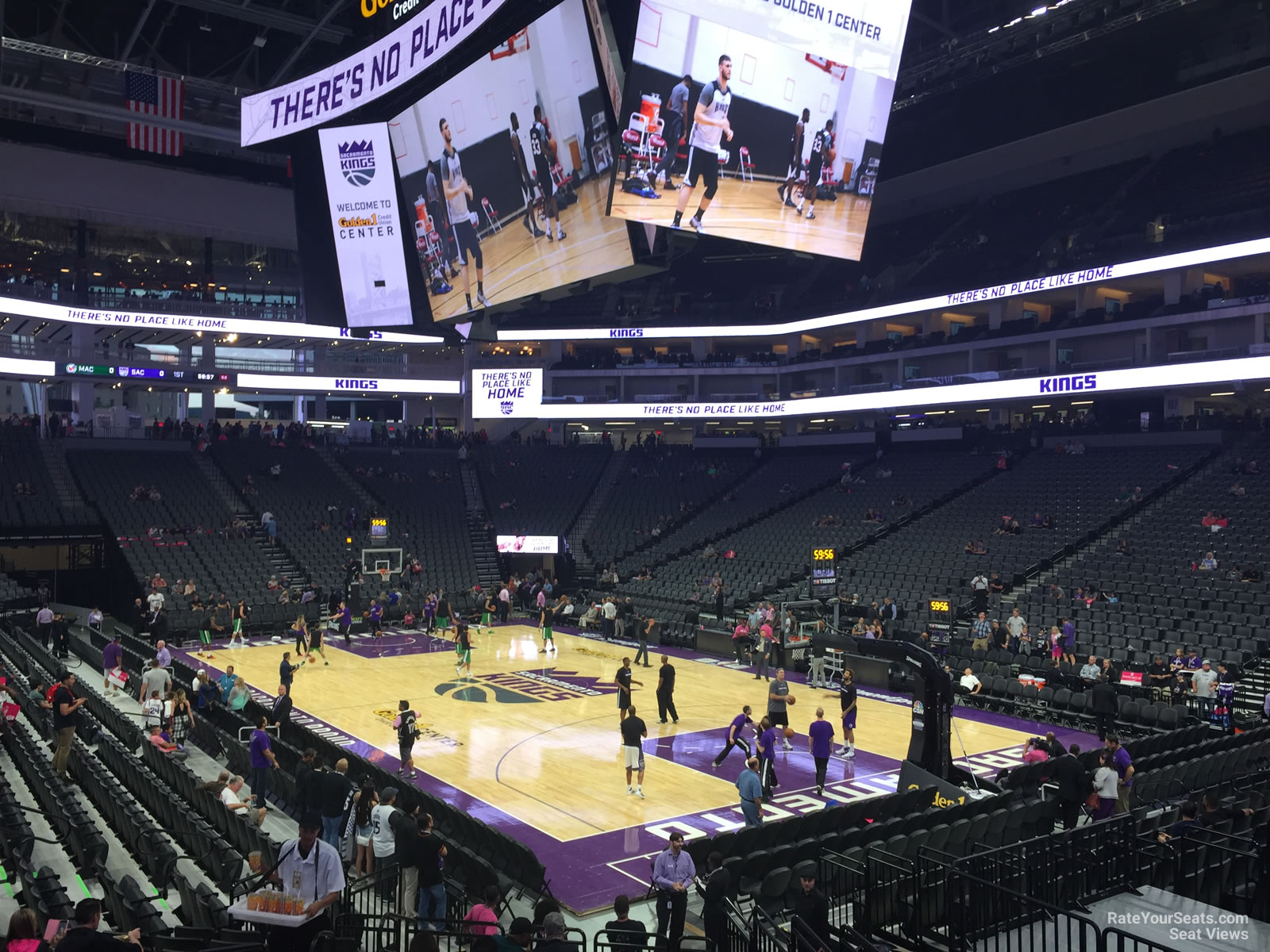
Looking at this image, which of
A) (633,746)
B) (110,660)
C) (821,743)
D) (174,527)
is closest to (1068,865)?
(821,743)

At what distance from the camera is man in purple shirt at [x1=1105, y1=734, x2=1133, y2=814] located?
1304cm

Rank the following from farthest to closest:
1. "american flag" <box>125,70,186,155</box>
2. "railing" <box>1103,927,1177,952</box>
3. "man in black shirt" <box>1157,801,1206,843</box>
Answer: "american flag" <box>125,70,186,155</box>, "man in black shirt" <box>1157,801,1206,843</box>, "railing" <box>1103,927,1177,952</box>

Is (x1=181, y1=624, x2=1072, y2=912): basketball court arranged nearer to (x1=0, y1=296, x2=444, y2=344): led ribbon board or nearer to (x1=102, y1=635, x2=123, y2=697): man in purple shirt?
(x1=102, y1=635, x2=123, y2=697): man in purple shirt

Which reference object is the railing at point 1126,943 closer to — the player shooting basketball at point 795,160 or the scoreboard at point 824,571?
the player shooting basketball at point 795,160

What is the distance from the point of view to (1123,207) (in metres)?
39.7

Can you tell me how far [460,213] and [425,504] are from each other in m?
27.9

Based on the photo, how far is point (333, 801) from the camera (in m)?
12.0

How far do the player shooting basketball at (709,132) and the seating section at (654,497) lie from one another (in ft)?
86.4

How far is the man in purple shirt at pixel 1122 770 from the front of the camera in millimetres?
13039

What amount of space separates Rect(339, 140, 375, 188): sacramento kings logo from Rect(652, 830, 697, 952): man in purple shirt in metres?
14.5

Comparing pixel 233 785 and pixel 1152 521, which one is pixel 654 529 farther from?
pixel 233 785

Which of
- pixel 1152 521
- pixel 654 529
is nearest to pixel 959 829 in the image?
pixel 1152 521

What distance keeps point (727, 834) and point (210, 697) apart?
37.7 ft
